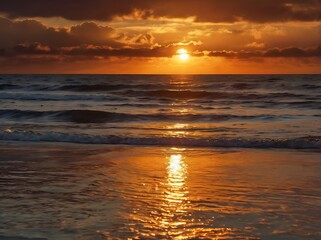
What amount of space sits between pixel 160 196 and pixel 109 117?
636 inches

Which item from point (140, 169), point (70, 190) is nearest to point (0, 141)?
point (140, 169)

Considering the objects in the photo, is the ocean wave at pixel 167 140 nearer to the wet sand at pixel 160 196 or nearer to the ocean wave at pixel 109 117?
the wet sand at pixel 160 196

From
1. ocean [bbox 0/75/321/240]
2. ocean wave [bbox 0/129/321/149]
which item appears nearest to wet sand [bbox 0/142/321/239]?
ocean [bbox 0/75/321/240]

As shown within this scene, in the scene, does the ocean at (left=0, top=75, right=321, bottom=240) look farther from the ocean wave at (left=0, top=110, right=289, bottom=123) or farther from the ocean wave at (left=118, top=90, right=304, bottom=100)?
the ocean wave at (left=118, top=90, right=304, bottom=100)

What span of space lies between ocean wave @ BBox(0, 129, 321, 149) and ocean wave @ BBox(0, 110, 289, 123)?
18.8 feet

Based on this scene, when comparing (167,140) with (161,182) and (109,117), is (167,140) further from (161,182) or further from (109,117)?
(109,117)

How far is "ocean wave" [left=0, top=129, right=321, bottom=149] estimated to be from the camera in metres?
13.8

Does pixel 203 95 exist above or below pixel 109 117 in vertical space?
above

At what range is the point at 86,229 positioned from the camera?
5965mm

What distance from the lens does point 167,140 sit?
14.8 meters

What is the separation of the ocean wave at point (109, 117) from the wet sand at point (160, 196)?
32.7 ft

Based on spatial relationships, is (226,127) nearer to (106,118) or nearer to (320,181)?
(106,118)

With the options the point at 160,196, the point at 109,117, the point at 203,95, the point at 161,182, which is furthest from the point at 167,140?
the point at 203,95

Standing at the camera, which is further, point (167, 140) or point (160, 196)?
point (167, 140)
